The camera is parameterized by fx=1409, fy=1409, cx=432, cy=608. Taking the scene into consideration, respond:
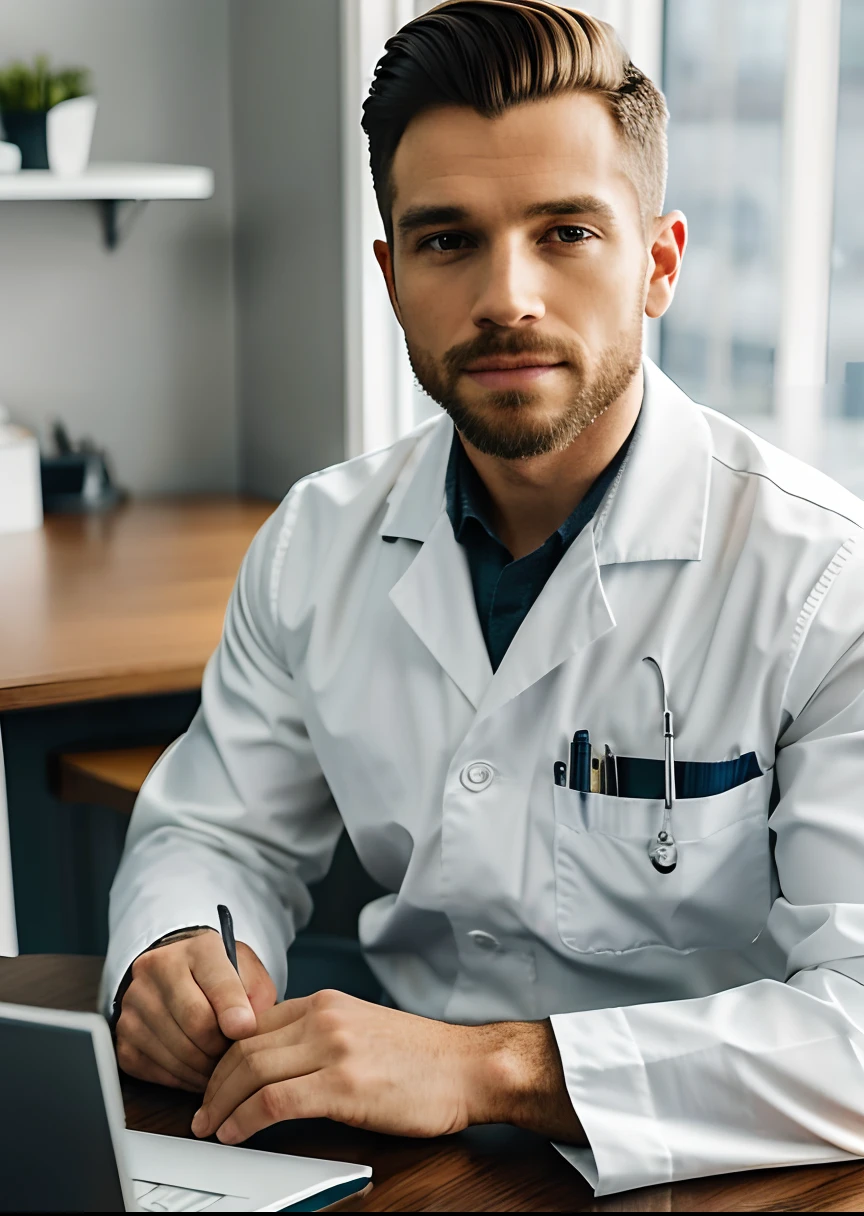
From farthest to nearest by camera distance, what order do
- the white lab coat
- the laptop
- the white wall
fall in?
1. the white wall
2. the white lab coat
3. the laptop

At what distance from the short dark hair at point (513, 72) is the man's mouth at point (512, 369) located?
0.58 ft

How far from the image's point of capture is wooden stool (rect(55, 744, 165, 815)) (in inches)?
68.7

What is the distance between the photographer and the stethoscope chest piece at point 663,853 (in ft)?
3.63

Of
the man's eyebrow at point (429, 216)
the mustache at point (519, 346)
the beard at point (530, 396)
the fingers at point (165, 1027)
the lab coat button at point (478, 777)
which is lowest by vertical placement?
the fingers at point (165, 1027)

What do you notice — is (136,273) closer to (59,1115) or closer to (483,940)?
(483,940)

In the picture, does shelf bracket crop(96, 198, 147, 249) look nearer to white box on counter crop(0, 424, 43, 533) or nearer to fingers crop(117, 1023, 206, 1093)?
white box on counter crop(0, 424, 43, 533)

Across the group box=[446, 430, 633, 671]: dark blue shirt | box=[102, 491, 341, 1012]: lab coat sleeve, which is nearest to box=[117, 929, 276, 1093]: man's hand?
box=[102, 491, 341, 1012]: lab coat sleeve

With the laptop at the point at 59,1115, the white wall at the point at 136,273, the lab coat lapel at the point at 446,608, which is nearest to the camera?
the laptop at the point at 59,1115

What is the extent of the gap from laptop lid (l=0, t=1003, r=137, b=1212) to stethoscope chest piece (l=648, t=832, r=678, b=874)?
55 cm

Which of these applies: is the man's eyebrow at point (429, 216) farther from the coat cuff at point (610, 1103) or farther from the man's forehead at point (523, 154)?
the coat cuff at point (610, 1103)

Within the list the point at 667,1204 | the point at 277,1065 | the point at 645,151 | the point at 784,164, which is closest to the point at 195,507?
the point at 784,164

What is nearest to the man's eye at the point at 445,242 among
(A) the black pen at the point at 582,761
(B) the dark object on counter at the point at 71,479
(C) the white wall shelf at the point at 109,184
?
(A) the black pen at the point at 582,761

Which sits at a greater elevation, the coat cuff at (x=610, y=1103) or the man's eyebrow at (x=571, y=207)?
the man's eyebrow at (x=571, y=207)

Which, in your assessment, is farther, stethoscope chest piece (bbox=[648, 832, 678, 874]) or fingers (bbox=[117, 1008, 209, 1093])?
stethoscope chest piece (bbox=[648, 832, 678, 874])
